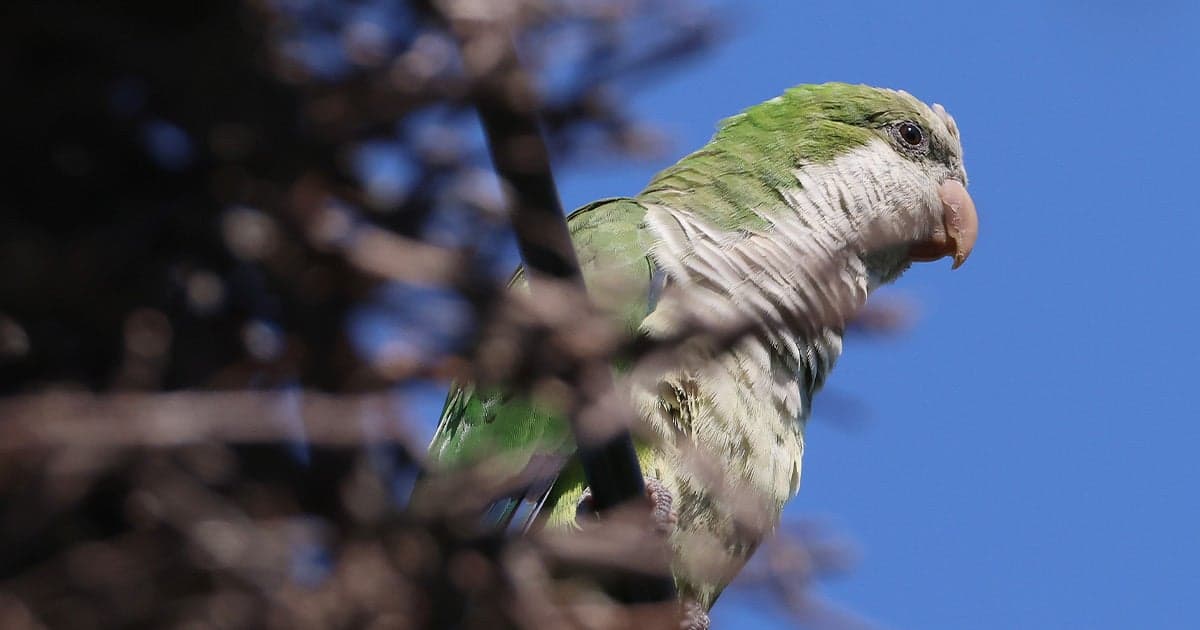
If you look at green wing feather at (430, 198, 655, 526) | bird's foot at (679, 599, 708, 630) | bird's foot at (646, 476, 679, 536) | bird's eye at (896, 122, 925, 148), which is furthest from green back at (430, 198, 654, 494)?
bird's eye at (896, 122, 925, 148)

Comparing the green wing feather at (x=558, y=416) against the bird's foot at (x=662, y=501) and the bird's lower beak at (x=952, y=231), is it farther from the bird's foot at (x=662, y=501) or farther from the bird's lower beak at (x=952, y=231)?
the bird's lower beak at (x=952, y=231)

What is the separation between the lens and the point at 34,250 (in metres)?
1.37

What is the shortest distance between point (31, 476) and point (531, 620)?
2.03ft

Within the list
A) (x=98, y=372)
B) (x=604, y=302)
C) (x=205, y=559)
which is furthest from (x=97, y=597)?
(x=604, y=302)

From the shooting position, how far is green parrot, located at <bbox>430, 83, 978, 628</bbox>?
2.99 meters

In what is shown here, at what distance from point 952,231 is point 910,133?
1.19ft

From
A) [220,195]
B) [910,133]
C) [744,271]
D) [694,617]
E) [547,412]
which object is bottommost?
[220,195]

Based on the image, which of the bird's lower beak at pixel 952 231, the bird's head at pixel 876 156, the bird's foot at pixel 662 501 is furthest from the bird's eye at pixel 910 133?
the bird's foot at pixel 662 501

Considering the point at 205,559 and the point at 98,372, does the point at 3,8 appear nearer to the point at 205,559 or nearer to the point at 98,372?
the point at 98,372

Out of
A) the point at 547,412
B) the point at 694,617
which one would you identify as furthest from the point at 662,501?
the point at 694,617

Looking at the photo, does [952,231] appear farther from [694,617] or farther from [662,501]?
[662,501]

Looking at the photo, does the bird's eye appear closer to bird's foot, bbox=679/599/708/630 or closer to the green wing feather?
the green wing feather

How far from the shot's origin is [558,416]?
2.64m

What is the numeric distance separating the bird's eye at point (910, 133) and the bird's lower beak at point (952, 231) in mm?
189
